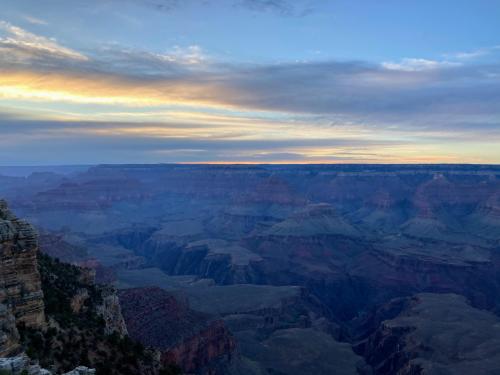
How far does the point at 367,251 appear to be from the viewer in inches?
7180

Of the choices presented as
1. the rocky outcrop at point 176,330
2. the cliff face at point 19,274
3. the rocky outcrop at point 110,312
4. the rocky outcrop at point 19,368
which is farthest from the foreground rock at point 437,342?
the rocky outcrop at point 19,368

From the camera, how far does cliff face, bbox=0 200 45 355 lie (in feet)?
85.5

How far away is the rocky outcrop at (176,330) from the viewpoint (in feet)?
230

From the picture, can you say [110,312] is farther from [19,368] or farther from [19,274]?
[19,368]

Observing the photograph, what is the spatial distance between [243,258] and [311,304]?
47.3 m

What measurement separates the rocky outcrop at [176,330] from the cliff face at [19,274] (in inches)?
1641

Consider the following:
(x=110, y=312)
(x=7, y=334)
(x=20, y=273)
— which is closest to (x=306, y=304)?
(x=110, y=312)

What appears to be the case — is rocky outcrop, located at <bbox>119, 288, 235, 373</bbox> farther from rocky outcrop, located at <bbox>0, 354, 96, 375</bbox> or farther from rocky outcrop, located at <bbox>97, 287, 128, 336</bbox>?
rocky outcrop, located at <bbox>0, 354, 96, 375</bbox>

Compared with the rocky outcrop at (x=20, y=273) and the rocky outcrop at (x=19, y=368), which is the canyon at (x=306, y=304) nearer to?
the rocky outcrop at (x=20, y=273)

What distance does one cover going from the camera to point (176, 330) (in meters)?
75.0

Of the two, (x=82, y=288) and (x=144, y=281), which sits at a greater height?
(x=82, y=288)

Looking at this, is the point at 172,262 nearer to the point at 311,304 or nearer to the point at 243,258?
the point at 243,258

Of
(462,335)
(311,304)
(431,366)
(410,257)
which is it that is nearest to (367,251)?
(410,257)

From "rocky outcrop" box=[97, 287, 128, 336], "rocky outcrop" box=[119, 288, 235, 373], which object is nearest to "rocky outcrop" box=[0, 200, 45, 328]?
"rocky outcrop" box=[97, 287, 128, 336]
